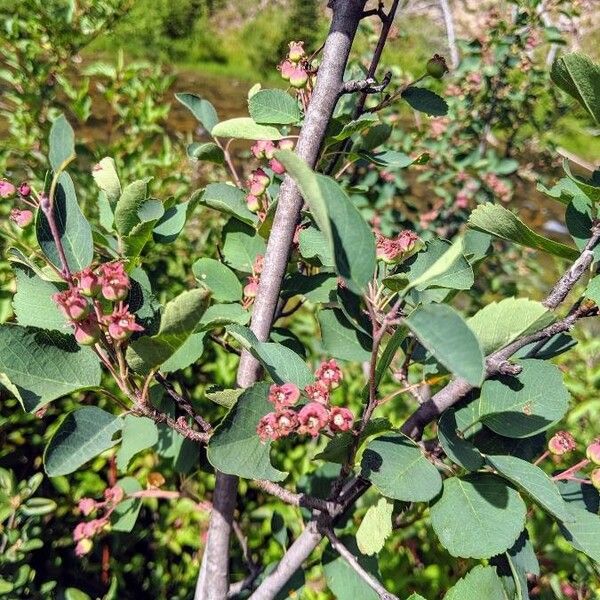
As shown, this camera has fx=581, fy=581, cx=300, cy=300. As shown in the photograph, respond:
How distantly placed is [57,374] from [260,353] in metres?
0.22

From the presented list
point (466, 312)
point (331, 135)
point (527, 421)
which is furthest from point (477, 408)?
point (466, 312)

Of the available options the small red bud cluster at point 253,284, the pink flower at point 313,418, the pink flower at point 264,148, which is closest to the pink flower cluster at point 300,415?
the pink flower at point 313,418

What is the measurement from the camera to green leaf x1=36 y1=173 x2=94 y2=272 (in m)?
0.64

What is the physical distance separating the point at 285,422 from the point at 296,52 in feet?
1.49

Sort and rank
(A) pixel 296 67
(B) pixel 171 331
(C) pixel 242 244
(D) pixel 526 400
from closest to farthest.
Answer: (B) pixel 171 331
(D) pixel 526 400
(A) pixel 296 67
(C) pixel 242 244

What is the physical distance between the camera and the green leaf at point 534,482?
546 mm

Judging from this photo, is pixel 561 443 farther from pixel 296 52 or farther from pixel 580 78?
pixel 296 52

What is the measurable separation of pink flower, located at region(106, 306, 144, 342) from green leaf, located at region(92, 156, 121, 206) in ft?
0.72

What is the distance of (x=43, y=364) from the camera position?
0.61 meters

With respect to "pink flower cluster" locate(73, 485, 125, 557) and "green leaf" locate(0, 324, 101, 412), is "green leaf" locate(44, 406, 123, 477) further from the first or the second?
"pink flower cluster" locate(73, 485, 125, 557)

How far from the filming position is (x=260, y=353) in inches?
22.8

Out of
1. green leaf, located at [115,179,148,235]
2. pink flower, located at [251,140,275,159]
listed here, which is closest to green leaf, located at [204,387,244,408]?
green leaf, located at [115,179,148,235]

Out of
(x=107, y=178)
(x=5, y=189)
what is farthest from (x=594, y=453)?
(x=5, y=189)

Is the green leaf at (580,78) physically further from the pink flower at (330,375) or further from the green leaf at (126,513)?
the green leaf at (126,513)
